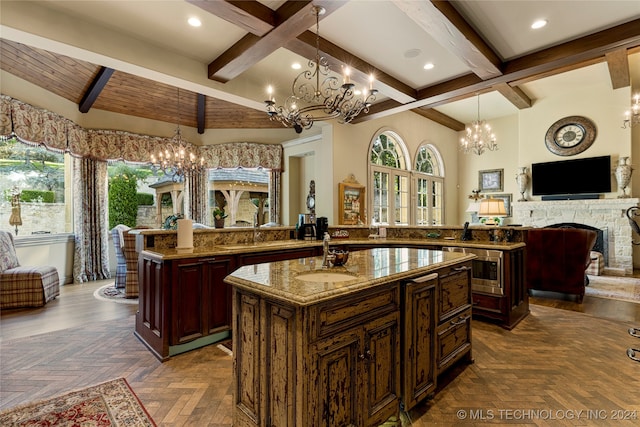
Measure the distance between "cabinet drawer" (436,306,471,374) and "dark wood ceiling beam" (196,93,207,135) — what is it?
250 inches

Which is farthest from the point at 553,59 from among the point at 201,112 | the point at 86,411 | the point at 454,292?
the point at 201,112

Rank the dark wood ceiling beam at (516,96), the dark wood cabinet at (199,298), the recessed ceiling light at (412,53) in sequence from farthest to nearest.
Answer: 1. the dark wood ceiling beam at (516,96)
2. the recessed ceiling light at (412,53)
3. the dark wood cabinet at (199,298)

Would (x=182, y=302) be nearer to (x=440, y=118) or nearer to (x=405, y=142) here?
(x=405, y=142)

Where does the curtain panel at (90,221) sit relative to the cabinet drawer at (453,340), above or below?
above

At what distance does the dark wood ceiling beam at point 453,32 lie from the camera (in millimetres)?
2588

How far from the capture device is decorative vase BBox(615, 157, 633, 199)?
239 inches

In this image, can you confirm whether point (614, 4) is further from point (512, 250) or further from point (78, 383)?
point (78, 383)

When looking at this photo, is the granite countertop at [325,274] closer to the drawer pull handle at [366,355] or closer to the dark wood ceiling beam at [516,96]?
the drawer pull handle at [366,355]

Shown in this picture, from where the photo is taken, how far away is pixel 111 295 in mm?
4680

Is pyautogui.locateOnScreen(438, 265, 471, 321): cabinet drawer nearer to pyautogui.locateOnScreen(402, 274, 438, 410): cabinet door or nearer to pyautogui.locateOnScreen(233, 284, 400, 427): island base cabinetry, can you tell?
pyautogui.locateOnScreen(402, 274, 438, 410): cabinet door

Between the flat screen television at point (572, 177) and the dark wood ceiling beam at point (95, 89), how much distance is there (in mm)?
8971

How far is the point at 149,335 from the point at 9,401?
95 cm

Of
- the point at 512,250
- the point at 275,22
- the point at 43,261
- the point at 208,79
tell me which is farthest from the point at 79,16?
the point at 512,250

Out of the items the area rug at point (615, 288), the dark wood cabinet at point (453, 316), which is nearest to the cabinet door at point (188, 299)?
the dark wood cabinet at point (453, 316)
